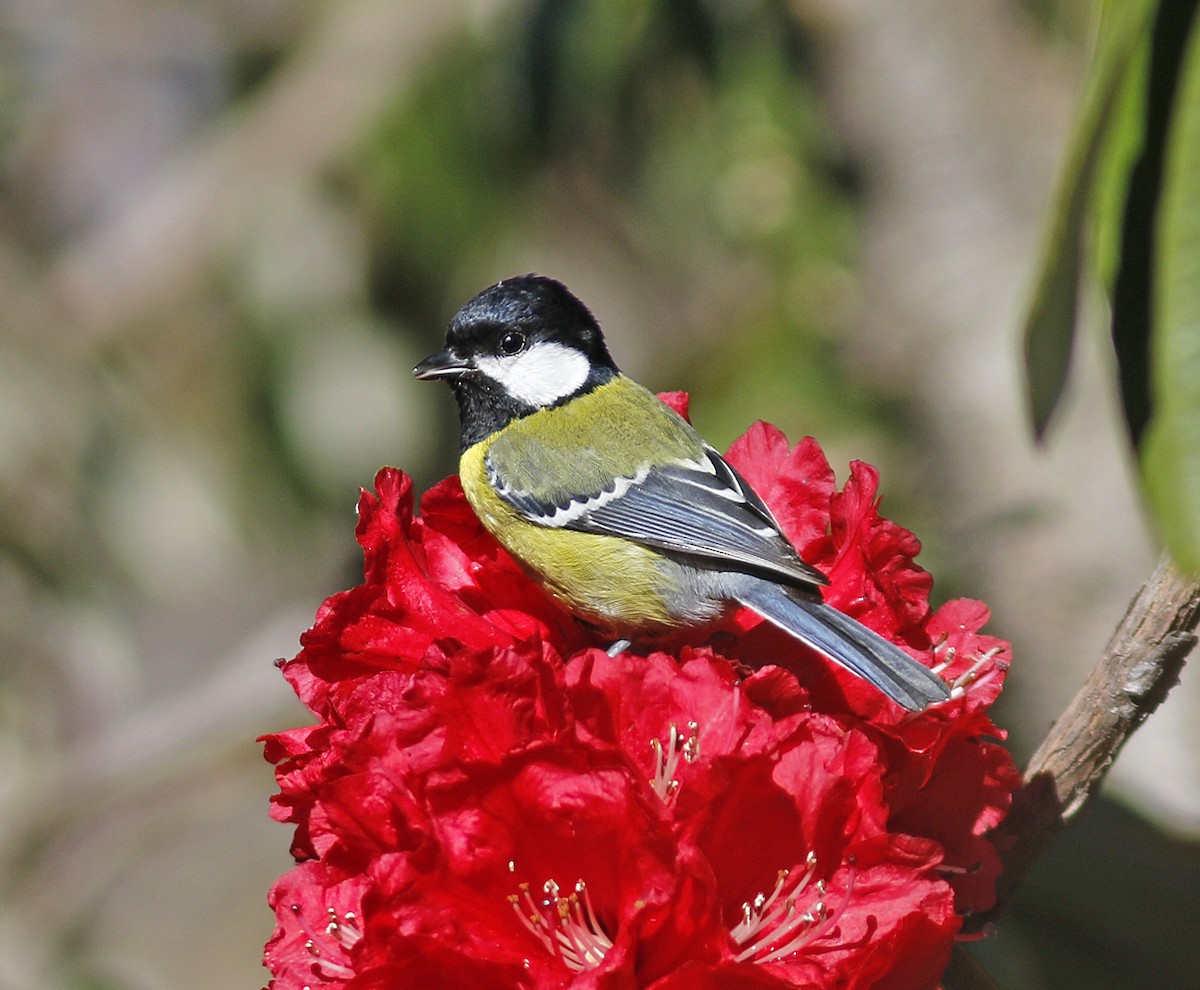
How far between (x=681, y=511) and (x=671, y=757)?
101cm

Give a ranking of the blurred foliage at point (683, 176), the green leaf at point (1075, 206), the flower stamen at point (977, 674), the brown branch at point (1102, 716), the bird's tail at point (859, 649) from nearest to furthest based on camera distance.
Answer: the green leaf at point (1075, 206), the brown branch at point (1102, 716), the bird's tail at point (859, 649), the flower stamen at point (977, 674), the blurred foliage at point (683, 176)

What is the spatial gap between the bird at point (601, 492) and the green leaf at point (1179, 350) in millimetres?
702

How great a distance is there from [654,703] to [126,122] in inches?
241

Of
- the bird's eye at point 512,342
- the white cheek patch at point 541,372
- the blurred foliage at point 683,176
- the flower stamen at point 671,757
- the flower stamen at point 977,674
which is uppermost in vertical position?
the blurred foliage at point 683,176

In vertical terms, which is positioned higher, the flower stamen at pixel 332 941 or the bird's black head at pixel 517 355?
the bird's black head at pixel 517 355

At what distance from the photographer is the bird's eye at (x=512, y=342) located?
284cm

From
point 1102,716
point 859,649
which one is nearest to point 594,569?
point 859,649

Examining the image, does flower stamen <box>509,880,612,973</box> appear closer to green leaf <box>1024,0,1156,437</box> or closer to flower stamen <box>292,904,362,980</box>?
flower stamen <box>292,904,362,980</box>

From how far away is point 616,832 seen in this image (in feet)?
5.14

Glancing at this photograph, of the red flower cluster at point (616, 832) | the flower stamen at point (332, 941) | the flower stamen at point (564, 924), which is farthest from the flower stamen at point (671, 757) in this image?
the flower stamen at point (332, 941)

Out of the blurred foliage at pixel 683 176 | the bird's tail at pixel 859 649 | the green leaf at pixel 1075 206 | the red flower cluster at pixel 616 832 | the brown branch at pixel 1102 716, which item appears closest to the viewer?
the green leaf at pixel 1075 206

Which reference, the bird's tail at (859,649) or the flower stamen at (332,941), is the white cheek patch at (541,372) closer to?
the bird's tail at (859,649)

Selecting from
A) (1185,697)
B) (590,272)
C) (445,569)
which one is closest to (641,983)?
(445,569)

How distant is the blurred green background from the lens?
459 cm
